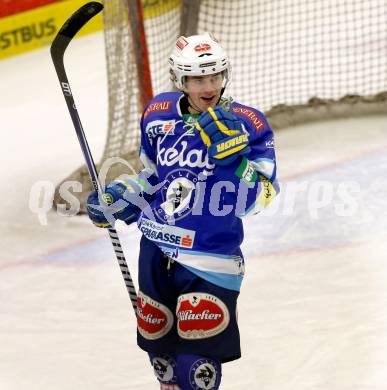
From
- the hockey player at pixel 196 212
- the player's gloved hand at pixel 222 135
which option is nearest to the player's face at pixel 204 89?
the hockey player at pixel 196 212

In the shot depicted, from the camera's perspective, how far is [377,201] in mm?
5352

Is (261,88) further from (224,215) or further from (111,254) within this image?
(224,215)

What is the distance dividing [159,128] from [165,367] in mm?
781

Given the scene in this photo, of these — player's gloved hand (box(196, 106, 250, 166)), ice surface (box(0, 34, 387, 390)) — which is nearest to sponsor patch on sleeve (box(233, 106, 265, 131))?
player's gloved hand (box(196, 106, 250, 166))

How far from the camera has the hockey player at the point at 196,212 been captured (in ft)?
10.1

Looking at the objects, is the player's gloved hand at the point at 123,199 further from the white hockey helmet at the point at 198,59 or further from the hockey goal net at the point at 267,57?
the hockey goal net at the point at 267,57

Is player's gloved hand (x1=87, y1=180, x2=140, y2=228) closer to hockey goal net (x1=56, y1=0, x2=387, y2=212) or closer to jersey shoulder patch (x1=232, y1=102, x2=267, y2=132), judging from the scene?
jersey shoulder patch (x1=232, y1=102, x2=267, y2=132)

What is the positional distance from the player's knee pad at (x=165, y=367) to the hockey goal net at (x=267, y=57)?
2.29 meters

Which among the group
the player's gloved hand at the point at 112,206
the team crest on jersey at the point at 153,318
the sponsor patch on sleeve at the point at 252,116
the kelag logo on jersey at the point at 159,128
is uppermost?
the sponsor patch on sleeve at the point at 252,116

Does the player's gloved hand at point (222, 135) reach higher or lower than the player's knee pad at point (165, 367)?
higher

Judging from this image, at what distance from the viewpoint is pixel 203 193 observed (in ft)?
10.1

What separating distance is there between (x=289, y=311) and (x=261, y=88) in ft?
9.99

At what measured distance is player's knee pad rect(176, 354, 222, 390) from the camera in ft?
10.3

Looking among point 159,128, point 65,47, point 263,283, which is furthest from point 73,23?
point 263,283
